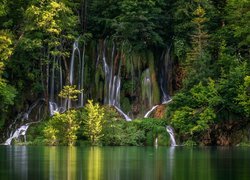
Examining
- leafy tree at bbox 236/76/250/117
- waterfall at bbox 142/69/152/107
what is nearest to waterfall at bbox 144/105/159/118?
waterfall at bbox 142/69/152/107

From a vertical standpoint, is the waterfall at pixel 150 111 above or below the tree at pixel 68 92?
below

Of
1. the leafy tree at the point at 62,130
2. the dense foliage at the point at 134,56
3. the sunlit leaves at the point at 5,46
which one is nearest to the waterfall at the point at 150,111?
the dense foliage at the point at 134,56

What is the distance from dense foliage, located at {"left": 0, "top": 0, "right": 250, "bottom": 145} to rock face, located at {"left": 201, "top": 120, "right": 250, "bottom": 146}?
227mm

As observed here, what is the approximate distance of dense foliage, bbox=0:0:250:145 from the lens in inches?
1743

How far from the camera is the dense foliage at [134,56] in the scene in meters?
44.3

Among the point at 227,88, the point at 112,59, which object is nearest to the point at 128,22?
the point at 112,59

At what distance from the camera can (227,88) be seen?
45.2m

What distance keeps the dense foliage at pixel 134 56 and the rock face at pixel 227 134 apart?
23cm

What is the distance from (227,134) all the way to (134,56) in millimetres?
10434

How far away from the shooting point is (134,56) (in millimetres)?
51562

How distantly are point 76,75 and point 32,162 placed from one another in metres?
26.6

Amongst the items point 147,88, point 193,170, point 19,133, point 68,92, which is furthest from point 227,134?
point 193,170

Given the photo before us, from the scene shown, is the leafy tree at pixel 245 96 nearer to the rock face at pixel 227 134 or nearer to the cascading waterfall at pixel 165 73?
the rock face at pixel 227 134

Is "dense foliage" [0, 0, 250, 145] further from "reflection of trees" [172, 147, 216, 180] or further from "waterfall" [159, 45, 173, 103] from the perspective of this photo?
"reflection of trees" [172, 147, 216, 180]
